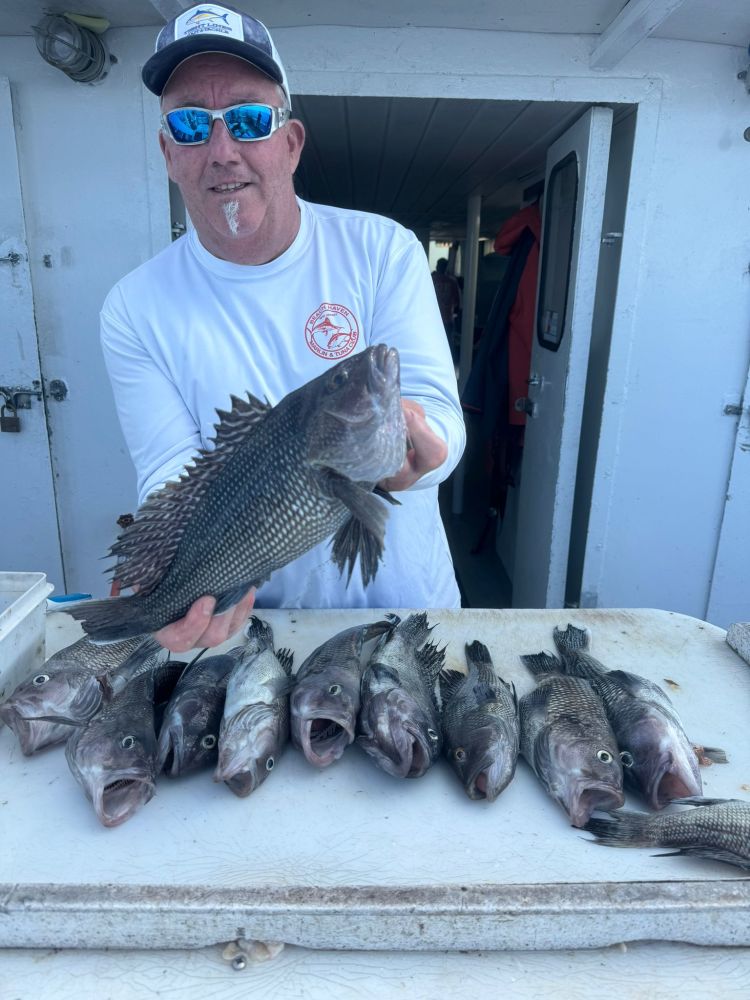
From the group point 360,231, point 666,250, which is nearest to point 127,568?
point 360,231

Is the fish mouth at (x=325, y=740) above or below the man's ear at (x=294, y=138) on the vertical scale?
below

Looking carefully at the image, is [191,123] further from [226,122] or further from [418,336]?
[418,336]

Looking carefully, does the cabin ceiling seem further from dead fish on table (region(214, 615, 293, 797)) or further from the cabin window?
dead fish on table (region(214, 615, 293, 797))

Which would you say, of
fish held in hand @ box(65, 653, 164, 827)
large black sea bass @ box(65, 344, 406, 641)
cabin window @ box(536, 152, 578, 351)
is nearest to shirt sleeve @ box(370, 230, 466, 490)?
large black sea bass @ box(65, 344, 406, 641)

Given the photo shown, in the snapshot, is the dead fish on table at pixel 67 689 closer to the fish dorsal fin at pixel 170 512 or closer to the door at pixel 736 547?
the fish dorsal fin at pixel 170 512

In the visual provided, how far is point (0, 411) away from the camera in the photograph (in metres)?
3.88

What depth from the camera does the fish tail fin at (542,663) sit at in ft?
6.74

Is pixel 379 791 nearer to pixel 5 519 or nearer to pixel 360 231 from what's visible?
pixel 360 231

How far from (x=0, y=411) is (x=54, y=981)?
133 inches

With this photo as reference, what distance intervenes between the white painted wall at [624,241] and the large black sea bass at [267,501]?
240 centimetres

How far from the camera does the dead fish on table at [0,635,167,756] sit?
5.70 feet

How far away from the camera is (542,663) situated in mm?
2086

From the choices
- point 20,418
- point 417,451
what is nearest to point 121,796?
point 417,451

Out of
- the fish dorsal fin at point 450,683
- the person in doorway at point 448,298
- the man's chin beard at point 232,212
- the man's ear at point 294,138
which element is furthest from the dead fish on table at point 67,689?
the person in doorway at point 448,298
